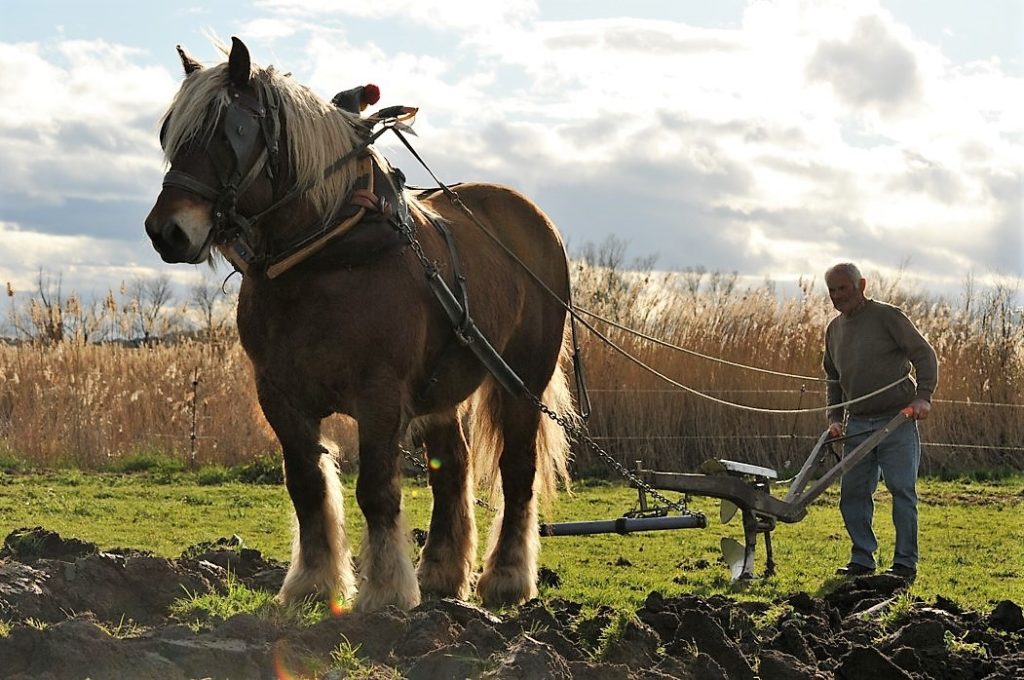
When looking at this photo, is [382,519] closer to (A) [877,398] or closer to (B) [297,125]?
(B) [297,125]

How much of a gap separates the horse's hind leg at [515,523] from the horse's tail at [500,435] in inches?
3.4

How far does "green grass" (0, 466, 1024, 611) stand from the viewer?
732 centimetres

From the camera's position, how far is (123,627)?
472 cm

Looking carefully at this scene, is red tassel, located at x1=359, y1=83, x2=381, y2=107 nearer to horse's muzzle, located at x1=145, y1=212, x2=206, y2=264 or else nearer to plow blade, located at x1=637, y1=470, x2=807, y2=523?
horse's muzzle, located at x1=145, y1=212, x2=206, y2=264

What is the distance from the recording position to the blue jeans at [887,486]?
24.2 ft

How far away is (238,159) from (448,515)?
7.42ft

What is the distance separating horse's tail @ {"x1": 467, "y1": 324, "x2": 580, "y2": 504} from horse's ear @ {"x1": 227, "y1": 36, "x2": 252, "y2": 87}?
2.16m

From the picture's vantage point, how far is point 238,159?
4750 millimetres

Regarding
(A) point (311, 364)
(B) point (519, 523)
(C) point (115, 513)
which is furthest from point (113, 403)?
(A) point (311, 364)

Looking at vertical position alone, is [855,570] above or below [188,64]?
below

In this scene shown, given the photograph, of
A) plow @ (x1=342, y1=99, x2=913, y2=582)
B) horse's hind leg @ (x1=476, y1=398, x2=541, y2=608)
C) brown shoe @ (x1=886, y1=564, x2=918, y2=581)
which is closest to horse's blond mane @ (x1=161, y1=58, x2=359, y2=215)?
plow @ (x1=342, y1=99, x2=913, y2=582)

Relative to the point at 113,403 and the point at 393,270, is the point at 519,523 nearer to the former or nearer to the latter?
the point at 393,270

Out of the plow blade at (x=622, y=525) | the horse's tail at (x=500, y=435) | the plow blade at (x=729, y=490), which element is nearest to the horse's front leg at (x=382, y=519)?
the horse's tail at (x=500, y=435)

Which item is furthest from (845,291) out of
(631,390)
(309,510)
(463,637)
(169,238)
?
(631,390)
